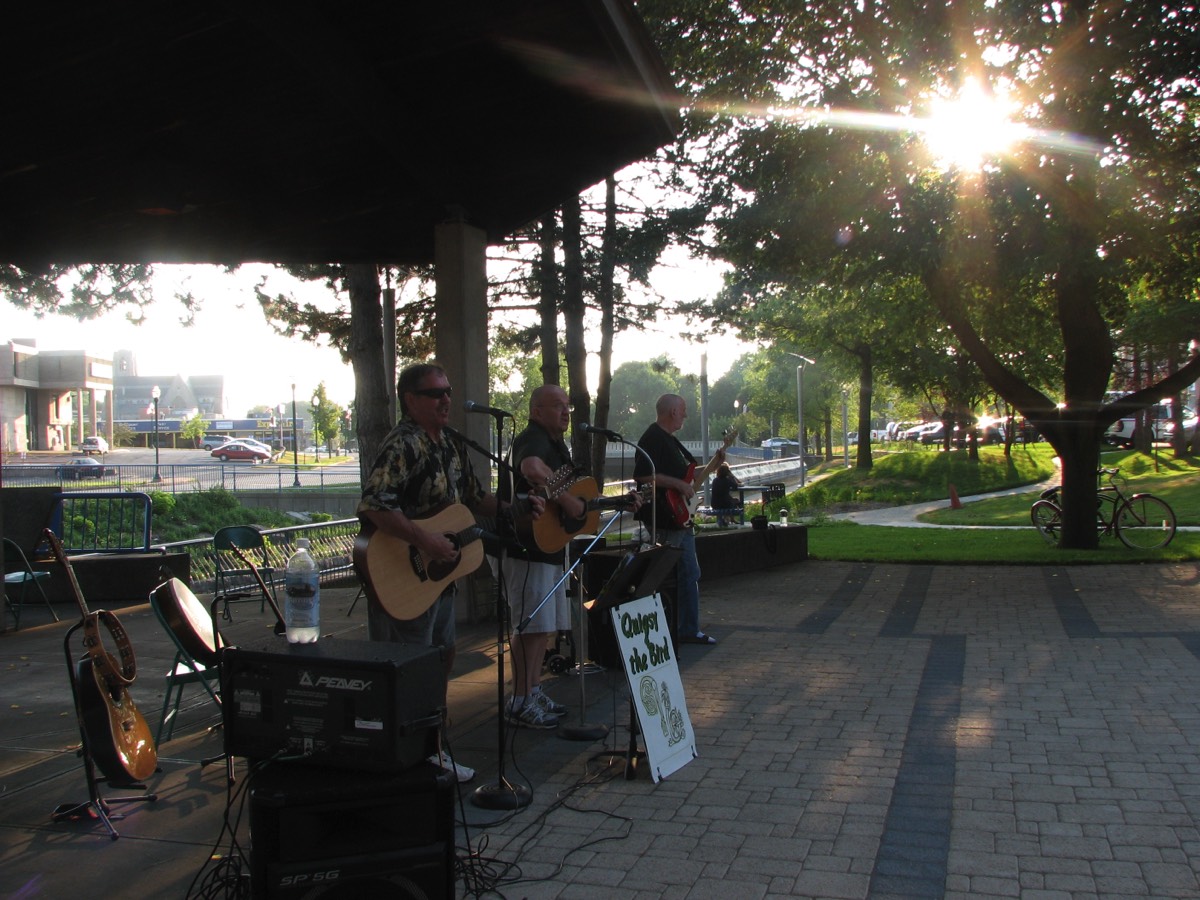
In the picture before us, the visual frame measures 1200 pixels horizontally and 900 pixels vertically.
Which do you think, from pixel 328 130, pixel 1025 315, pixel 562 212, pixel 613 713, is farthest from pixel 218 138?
pixel 1025 315

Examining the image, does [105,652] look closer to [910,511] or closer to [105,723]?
[105,723]

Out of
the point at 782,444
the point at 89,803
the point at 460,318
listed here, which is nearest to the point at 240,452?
the point at 782,444

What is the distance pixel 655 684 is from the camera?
5184 millimetres

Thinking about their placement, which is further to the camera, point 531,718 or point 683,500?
point 683,500

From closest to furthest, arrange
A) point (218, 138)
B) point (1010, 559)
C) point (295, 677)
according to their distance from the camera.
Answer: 1. point (295, 677)
2. point (218, 138)
3. point (1010, 559)

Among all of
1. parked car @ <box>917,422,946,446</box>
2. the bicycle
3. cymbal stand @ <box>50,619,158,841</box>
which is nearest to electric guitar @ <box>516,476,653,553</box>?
cymbal stand @ <box>50,619,158,841</box>

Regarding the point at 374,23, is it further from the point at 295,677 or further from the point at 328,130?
the point at 295,677

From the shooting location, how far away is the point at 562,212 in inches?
615

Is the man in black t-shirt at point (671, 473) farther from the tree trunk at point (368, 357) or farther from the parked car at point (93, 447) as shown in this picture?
the parked car at point (93, 447)

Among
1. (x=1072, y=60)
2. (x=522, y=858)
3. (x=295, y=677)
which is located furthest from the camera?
(x=1072, y=60)

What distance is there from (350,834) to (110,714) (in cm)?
165

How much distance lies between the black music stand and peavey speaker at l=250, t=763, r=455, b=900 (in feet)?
5.99

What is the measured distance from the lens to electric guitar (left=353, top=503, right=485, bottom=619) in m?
4.45

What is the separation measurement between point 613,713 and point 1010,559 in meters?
9.24
